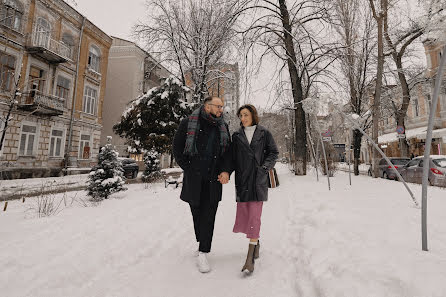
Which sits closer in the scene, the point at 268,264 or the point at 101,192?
the point at 268,264

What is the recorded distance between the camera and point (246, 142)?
8.87 feet

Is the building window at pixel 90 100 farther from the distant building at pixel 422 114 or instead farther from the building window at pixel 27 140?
the distant building at pixel 422 114

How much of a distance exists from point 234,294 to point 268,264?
2.35 feet

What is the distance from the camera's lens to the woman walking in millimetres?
2580

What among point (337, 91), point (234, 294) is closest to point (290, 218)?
point (234, 294)

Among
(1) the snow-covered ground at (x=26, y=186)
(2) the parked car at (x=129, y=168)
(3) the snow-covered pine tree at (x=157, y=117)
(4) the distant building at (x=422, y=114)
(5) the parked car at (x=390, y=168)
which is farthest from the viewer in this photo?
(4) the distant building at (x=422, y=114)

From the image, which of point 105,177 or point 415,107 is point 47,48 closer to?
point 105,177

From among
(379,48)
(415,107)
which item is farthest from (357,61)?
(415,107)

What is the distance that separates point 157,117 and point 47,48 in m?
10.1

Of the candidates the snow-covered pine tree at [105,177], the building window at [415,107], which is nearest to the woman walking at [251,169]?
the snow-covered pine tree at [105,177]

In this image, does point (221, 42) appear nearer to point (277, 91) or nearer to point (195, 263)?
point (277, 91)

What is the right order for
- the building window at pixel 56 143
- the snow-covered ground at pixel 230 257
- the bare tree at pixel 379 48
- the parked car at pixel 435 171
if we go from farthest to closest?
the building window at pixel 56 143, the bare tree at pixel 379 48, the parked car at pixel 435 171, the snow-covered ground at pixel 230 257

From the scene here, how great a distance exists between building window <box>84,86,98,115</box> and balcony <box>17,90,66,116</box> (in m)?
2.79

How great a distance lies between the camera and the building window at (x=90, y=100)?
20125mm
